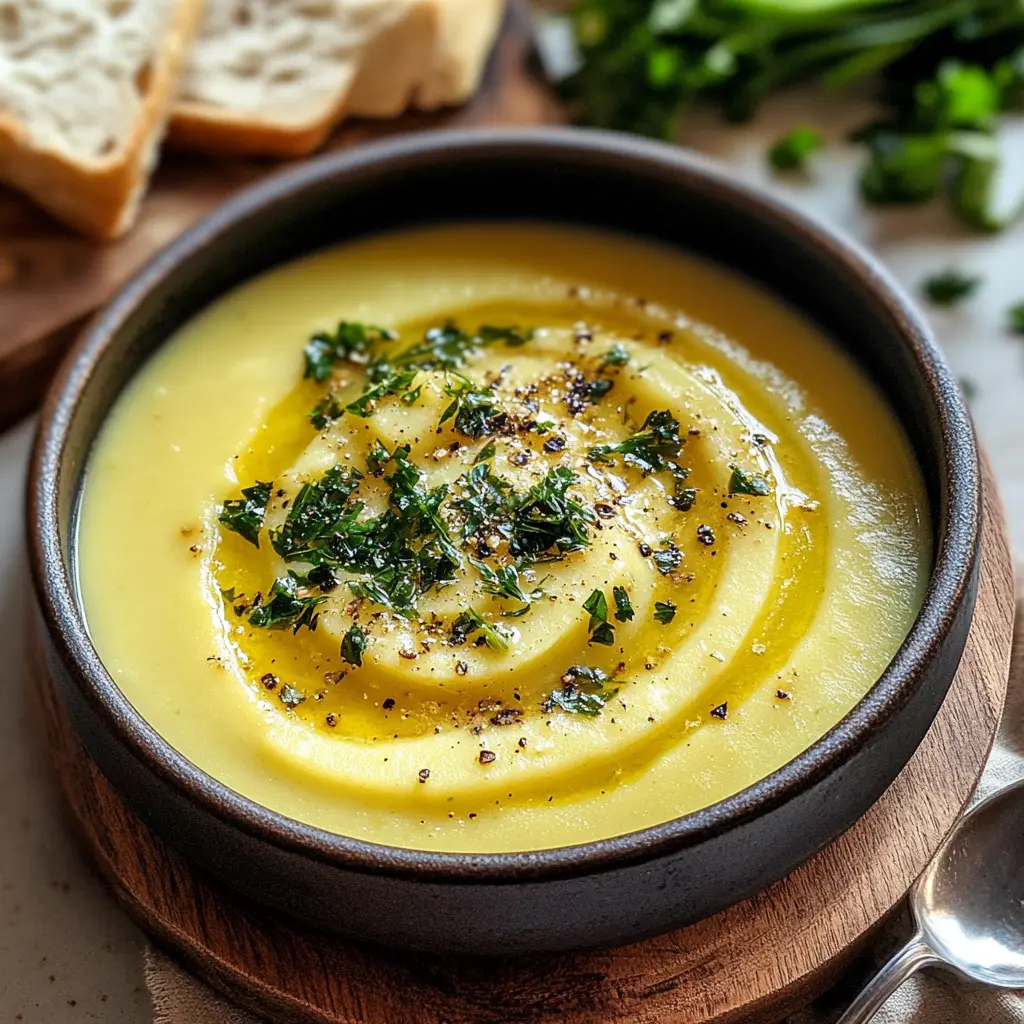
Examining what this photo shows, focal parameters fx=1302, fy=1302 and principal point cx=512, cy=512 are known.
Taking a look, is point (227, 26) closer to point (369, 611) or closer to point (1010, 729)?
point (369, 611)

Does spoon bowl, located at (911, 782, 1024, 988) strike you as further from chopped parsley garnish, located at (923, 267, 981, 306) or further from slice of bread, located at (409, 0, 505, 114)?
slice of bread, located at (409, 0, 505, 114)

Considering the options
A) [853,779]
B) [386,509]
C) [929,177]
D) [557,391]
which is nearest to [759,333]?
[557,391]

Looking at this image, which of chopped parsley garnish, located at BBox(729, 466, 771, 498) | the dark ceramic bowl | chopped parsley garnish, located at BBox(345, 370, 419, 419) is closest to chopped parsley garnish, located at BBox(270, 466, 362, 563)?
chopped parsley garnish, located at BBox(345, 370, 419, 419)

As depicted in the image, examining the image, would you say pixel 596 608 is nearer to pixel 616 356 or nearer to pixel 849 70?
pixel 616 356

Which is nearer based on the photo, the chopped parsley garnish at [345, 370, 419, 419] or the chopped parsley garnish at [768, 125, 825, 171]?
the chopped parsley garnish at [345, 370, 419, 419]

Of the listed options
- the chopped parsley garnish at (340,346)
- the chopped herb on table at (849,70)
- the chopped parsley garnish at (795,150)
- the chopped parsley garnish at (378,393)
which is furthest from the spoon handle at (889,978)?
the chopped parsley garnish at (795,150)

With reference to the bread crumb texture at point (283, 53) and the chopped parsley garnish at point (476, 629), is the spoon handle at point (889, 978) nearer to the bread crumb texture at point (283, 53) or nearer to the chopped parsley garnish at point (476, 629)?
the chopped parsley garnish at point (476, 629)

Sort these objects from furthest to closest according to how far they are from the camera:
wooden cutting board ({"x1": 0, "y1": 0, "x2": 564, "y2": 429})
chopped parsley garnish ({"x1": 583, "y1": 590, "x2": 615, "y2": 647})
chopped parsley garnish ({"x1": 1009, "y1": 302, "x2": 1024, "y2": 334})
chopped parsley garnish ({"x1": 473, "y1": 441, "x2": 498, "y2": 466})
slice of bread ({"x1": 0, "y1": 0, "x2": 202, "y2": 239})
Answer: chopped parsley garnish ({"x1": 1009, "y1": 302, "x2": 1024, "y2": 334}) < slice of bread ({"x1": 0, "y1": 0, "x2": 202, "y2": 239}) < wooden cutting board ({"x1": 0, "y1": 0, "x2": 564, "y2": 429}) < chopped parsley garnish ({"x1": 473, "y1": 441, "x2": 498, "y2": 466}) < chopped parsley garnish ({"x1": 583, "y1": 590, "x2": 615, "y2": 647})
